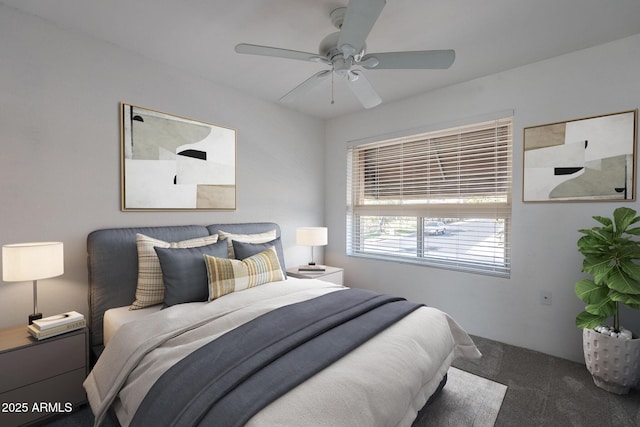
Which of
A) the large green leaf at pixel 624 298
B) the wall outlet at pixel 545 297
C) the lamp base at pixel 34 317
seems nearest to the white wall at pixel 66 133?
the lamp base at pixel 34 317

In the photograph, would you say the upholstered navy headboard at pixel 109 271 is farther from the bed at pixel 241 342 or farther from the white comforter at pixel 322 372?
the white comforter at pixel 322 372

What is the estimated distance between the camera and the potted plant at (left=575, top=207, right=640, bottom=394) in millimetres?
1978

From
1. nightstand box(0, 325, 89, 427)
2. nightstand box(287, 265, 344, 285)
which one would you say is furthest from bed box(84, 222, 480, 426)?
nightstand box(287, 265, 344, 285)

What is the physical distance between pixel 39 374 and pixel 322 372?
1.71 metres

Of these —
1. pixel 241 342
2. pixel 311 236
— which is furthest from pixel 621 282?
pixel 311 236

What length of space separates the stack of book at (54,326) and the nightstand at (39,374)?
26 millimetres

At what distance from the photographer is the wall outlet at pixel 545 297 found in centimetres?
257

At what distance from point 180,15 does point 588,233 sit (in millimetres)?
3251

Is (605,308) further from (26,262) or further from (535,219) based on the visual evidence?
(26,262)

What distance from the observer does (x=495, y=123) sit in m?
2.88

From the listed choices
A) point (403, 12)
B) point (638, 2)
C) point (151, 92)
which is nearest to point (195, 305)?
point (151, 92)

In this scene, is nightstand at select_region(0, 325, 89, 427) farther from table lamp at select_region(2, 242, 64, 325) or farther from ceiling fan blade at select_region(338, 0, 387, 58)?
ceiling fan blade at select_region(338, 0, 387, 58)

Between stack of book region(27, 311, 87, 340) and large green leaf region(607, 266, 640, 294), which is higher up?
large green leaf region(607, 266, 640, 294)

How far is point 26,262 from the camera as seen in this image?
1.71 m
